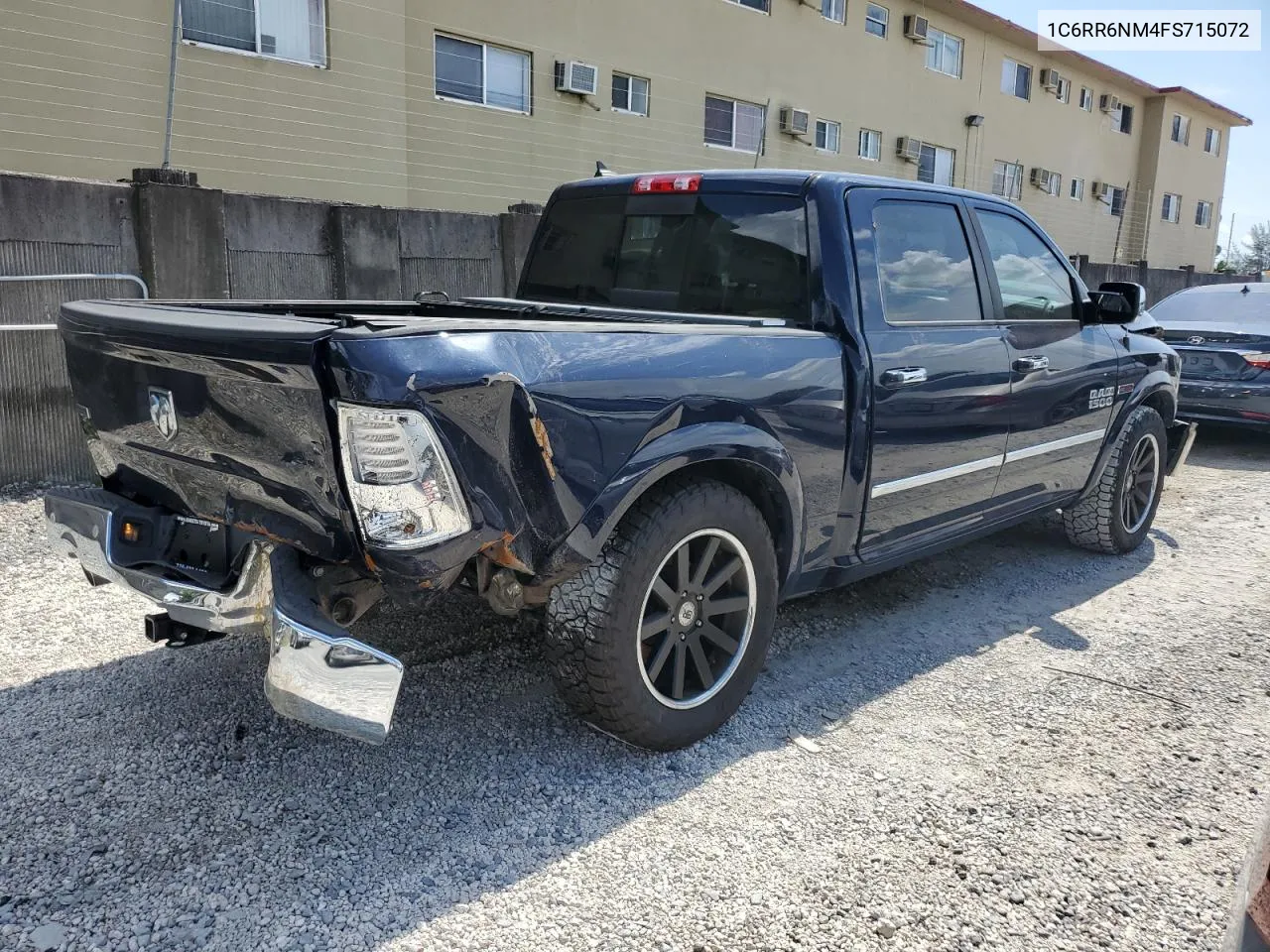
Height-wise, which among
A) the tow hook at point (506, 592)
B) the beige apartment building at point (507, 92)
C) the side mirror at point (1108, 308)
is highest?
the beige apartment building at point (507, 92)

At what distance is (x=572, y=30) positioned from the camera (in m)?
12.6

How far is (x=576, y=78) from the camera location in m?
12.5

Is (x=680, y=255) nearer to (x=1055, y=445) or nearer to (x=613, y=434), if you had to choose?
(x=613, y=434)

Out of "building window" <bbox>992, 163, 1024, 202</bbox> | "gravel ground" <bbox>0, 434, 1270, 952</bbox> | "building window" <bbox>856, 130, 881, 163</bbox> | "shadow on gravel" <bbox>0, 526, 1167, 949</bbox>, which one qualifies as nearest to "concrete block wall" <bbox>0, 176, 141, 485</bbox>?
"gravel ground" <bbox>0, 434, 1270, 952</bbox>

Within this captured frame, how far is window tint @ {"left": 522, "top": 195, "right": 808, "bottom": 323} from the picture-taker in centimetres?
358

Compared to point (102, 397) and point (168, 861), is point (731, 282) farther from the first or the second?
point (168, 861)

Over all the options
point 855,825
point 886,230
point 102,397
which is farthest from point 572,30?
point 855,825

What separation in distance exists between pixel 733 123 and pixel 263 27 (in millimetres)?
7727

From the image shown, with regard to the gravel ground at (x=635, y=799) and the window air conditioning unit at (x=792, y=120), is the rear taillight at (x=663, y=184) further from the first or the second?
the window air conditioning unit at (x=792, y=120)

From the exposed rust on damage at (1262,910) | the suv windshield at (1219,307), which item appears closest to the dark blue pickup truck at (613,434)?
the exposed rust on damage at (1262,910)

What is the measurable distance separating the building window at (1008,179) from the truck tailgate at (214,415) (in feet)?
71.9

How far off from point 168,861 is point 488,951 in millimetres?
909

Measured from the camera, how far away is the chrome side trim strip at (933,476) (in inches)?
143

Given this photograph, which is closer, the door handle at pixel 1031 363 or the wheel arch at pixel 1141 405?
the door handle at pixel 1031 363
